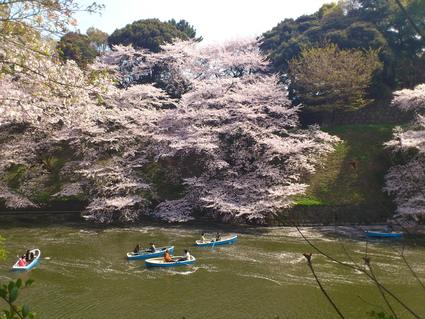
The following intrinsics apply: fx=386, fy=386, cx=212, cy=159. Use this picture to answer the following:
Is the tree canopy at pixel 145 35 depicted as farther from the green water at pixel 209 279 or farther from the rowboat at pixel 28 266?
the rowboat at pixel 28 266

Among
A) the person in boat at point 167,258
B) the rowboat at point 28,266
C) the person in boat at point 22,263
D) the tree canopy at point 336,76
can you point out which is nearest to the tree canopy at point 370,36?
the tree canopy at point 336,76

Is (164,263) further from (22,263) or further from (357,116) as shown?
(357,116)

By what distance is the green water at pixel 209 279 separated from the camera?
1639 cm

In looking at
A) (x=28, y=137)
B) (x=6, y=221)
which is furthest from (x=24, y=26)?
(x=28, y=137)

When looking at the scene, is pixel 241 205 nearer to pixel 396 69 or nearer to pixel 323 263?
pixel 323 263

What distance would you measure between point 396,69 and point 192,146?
85.0 feet

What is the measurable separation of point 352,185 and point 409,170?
556 cm

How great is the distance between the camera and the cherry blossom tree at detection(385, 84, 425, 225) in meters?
30.1

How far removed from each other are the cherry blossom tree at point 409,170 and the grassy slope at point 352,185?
1205 millimetres

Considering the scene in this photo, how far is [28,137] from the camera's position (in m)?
41.0

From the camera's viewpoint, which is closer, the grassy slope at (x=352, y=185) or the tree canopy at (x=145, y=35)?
the grassy slope at (x=352, y=185)

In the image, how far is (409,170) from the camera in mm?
30328

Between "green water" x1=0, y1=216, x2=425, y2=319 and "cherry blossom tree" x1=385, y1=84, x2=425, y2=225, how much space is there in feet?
18.0

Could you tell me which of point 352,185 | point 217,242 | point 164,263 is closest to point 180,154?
point 217,242
